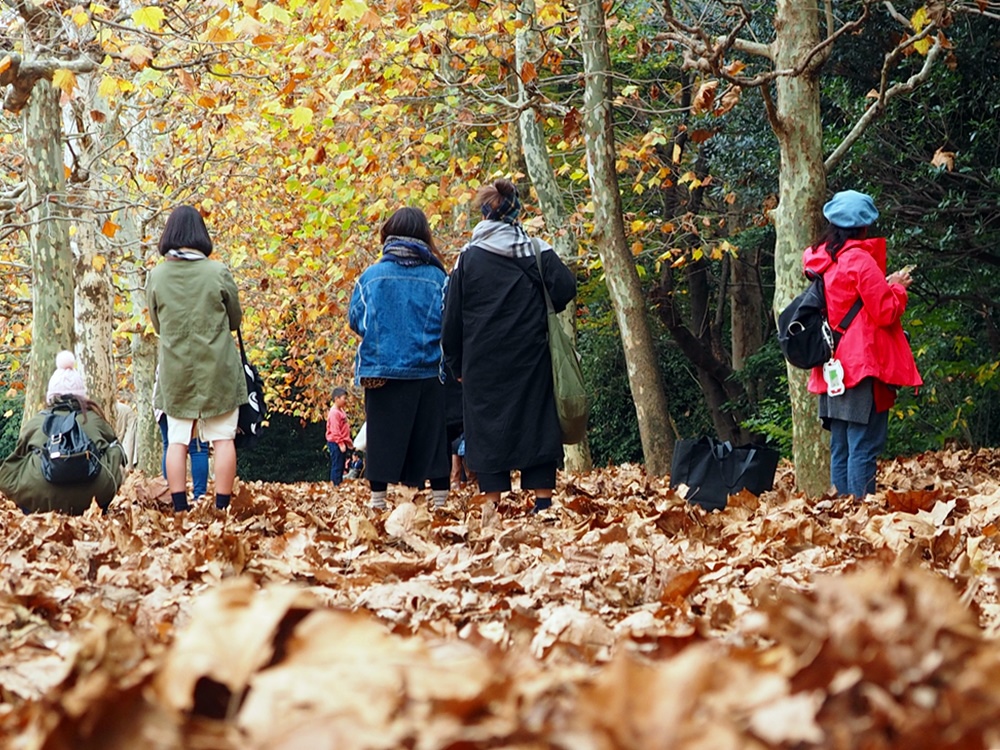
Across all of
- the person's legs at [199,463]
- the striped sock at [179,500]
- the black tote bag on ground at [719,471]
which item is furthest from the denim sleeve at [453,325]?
the person's legs at [199,463]

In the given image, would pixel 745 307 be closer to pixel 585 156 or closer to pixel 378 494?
pixel 585 156

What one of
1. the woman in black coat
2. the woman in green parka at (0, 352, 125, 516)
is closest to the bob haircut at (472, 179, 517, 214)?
the woman in black coat

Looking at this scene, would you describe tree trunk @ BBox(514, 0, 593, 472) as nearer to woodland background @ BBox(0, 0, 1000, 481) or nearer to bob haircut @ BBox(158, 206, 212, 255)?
woodland background @ BBox(0, 0, 1000, 481)

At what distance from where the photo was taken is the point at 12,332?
2577 centimetres

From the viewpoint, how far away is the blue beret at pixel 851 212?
23.1 ft

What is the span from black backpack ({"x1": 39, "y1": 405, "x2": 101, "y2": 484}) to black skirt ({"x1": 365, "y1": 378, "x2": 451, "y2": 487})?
1.76m

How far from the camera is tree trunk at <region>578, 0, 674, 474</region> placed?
11891 millimetres

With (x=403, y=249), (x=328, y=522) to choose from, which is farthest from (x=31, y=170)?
(x=328, y=522)

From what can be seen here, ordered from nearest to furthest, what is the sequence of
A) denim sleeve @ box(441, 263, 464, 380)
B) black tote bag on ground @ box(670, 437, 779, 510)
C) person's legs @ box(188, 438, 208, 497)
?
denim sleeve @ box(441, 263, 464, 380) → black tote bag on ground @ box(670, 437, 779, 510) → person's legs @ box(188, 438, 208, 497)

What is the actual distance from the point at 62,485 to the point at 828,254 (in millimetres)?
4907

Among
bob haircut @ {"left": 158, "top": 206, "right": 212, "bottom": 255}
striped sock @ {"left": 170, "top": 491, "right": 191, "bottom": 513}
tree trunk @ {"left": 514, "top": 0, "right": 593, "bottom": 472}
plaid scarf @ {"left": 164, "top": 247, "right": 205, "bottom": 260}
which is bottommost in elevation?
striped sock @ {"left": 170, "top": 491, "right": 191, "bottom": 513}

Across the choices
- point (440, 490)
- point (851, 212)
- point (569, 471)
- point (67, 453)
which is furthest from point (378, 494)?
point (569, 471)

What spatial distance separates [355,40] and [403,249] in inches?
267

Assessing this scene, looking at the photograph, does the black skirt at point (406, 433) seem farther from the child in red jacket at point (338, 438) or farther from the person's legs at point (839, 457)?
the child in red jacket at point (338, 438)
